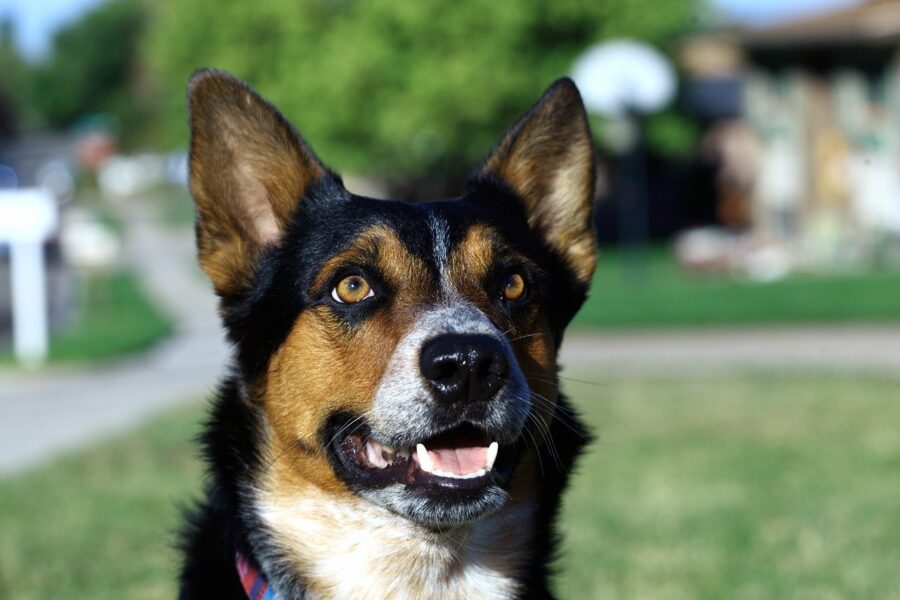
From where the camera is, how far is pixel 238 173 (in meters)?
4.21

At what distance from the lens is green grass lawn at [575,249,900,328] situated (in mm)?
17250

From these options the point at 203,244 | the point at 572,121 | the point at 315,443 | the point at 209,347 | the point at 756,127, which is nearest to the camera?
the point at 315,443

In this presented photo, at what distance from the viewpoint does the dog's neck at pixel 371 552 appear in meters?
3.83

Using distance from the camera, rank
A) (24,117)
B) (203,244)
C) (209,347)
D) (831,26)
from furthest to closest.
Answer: (24,117), (831,26), (209,347), (203,244)

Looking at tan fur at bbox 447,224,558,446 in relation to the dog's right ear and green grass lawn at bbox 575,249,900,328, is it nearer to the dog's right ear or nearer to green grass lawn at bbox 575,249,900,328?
the dog's right ear

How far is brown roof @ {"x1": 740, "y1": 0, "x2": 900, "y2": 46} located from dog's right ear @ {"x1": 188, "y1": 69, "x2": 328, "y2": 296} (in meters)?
31.5

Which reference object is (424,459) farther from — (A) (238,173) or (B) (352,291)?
(A) (238,173)

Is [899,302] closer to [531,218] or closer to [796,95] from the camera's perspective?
[531,218]

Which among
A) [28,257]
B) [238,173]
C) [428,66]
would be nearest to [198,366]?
[28,257]

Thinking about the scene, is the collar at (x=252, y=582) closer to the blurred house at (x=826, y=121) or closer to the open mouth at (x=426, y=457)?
the open mouth at (x=426, y=457)

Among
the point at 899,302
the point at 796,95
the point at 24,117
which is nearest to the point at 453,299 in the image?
the point at 899,302

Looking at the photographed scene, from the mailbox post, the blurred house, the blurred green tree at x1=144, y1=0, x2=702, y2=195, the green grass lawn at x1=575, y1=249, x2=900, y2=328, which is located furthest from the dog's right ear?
the blurred green tree at x1=144, y1=0, x2=702, y2=195

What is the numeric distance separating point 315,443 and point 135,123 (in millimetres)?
93130

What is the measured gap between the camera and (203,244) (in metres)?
4.11
